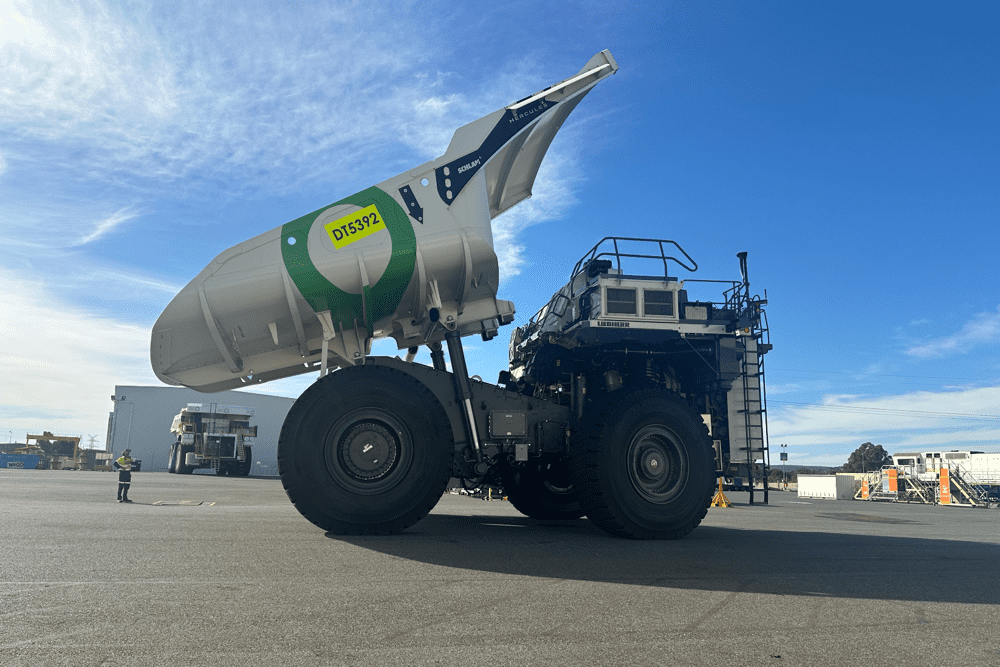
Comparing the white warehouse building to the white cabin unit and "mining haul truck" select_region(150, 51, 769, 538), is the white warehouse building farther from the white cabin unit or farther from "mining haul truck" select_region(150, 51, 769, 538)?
"mining haul truck" select_region(150, 51, 769, 538)

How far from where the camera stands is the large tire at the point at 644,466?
817 centimetres

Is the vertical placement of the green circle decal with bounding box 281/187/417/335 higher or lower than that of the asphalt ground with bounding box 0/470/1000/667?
higher

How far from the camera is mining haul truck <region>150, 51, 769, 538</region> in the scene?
7.70 m

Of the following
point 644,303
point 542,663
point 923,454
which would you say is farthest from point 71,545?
point 923,454

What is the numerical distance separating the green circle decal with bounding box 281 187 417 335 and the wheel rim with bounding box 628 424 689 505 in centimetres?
343

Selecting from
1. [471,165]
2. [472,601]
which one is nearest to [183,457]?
[471,165]

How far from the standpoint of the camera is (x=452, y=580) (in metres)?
5.23

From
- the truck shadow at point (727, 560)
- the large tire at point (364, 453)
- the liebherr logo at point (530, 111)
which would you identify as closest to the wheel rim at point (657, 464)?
the truck shadow at point (727, 560)

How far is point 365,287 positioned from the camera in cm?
806

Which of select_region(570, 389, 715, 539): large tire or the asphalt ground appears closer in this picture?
the asphalt ground

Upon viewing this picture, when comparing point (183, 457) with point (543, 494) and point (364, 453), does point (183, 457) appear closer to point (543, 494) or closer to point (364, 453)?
point (543, 494)

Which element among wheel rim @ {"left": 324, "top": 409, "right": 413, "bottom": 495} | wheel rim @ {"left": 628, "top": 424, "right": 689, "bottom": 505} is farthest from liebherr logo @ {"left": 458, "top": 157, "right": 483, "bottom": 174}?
wheel rim @ {"left": 628, "top": 424, "right": 689, "bottom": 505}

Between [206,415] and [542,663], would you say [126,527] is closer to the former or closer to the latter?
[542,663]

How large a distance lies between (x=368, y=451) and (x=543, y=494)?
4056mm
